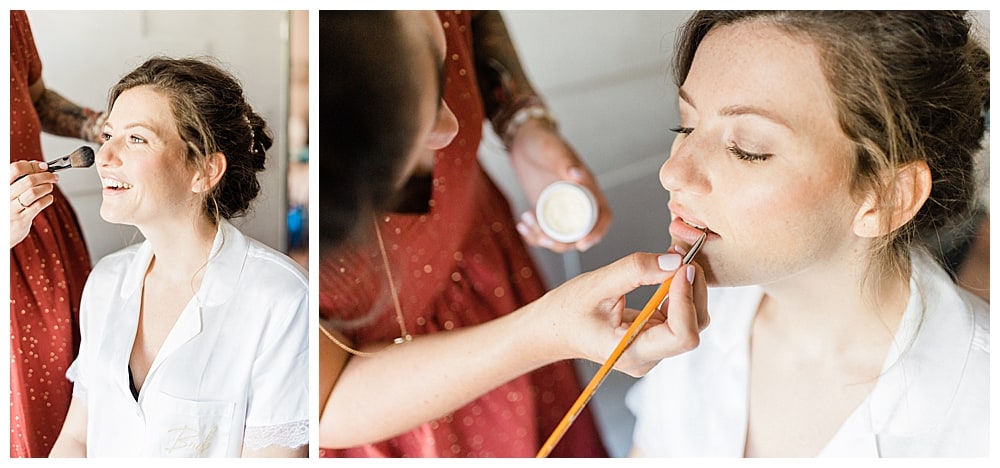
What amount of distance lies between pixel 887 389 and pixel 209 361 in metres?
0.87

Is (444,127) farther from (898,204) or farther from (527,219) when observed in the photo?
(898,204)

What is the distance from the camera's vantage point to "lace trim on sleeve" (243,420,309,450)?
4.00 ft

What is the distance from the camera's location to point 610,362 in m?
1.15

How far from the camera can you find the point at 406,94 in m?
1.23

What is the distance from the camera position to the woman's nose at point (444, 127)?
1.23m

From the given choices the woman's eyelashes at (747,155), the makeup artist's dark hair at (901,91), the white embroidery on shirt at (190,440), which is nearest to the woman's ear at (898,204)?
the makeup artist's dark hair at (901,91)

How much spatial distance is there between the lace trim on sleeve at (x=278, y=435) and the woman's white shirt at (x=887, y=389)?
43 cm

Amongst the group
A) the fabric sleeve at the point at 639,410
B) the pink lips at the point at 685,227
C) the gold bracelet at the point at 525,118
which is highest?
the gold bracelet at the point at 525,118

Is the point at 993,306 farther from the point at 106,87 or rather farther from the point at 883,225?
the point at 106,87

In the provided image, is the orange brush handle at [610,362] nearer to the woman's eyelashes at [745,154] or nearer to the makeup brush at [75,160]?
the woman's eyelashes at [745,154]

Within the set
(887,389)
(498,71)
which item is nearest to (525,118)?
(498,71)

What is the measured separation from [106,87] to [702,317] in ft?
2.72

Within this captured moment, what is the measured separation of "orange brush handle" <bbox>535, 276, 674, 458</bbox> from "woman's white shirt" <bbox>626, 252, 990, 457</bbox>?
9 centimetres

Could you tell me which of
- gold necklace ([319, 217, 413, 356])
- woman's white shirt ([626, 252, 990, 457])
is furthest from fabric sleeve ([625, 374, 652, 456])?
gold necklace ([319, 217, 413, 356])
